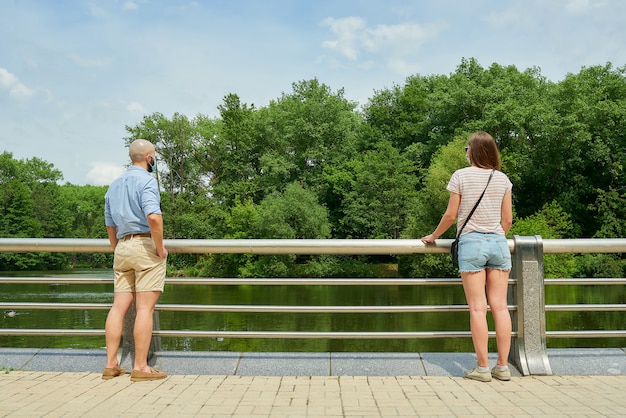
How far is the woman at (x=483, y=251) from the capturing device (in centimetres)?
470

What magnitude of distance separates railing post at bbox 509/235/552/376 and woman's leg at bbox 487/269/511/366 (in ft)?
0.82

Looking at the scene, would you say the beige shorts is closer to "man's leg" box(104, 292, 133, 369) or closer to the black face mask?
"man's leg" box(104, 292, 133, 369)

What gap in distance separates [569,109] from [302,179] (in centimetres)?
2137

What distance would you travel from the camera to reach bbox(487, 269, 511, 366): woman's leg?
15.4 feet

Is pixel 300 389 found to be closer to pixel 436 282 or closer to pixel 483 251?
pixel 436 282

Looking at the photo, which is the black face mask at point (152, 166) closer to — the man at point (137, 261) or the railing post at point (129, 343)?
the man at point (137, 261)

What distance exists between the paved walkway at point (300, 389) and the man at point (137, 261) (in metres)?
0.22

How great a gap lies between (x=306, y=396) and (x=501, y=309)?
5.37 feet

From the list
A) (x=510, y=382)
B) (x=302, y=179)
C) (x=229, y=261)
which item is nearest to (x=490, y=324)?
(x=510, y=382)

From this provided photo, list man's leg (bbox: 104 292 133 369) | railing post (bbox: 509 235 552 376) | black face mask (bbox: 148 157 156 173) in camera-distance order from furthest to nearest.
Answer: black face mask (bbox: 148 157 156 173)
railing post (bbox: 509 235 552 376)
man's leg (bbox: 104 292 133 369)

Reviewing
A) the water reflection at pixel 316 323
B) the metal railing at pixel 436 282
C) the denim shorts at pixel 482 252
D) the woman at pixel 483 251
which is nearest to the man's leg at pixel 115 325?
the metal railing at pixel 436 282

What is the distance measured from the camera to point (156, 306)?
16.3 feet

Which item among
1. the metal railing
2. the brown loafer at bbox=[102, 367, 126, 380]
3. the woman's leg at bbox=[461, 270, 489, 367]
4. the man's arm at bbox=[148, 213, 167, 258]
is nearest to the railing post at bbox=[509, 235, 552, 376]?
the metal railing

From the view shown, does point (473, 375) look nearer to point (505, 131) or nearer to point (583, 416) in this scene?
point (583, 416)
